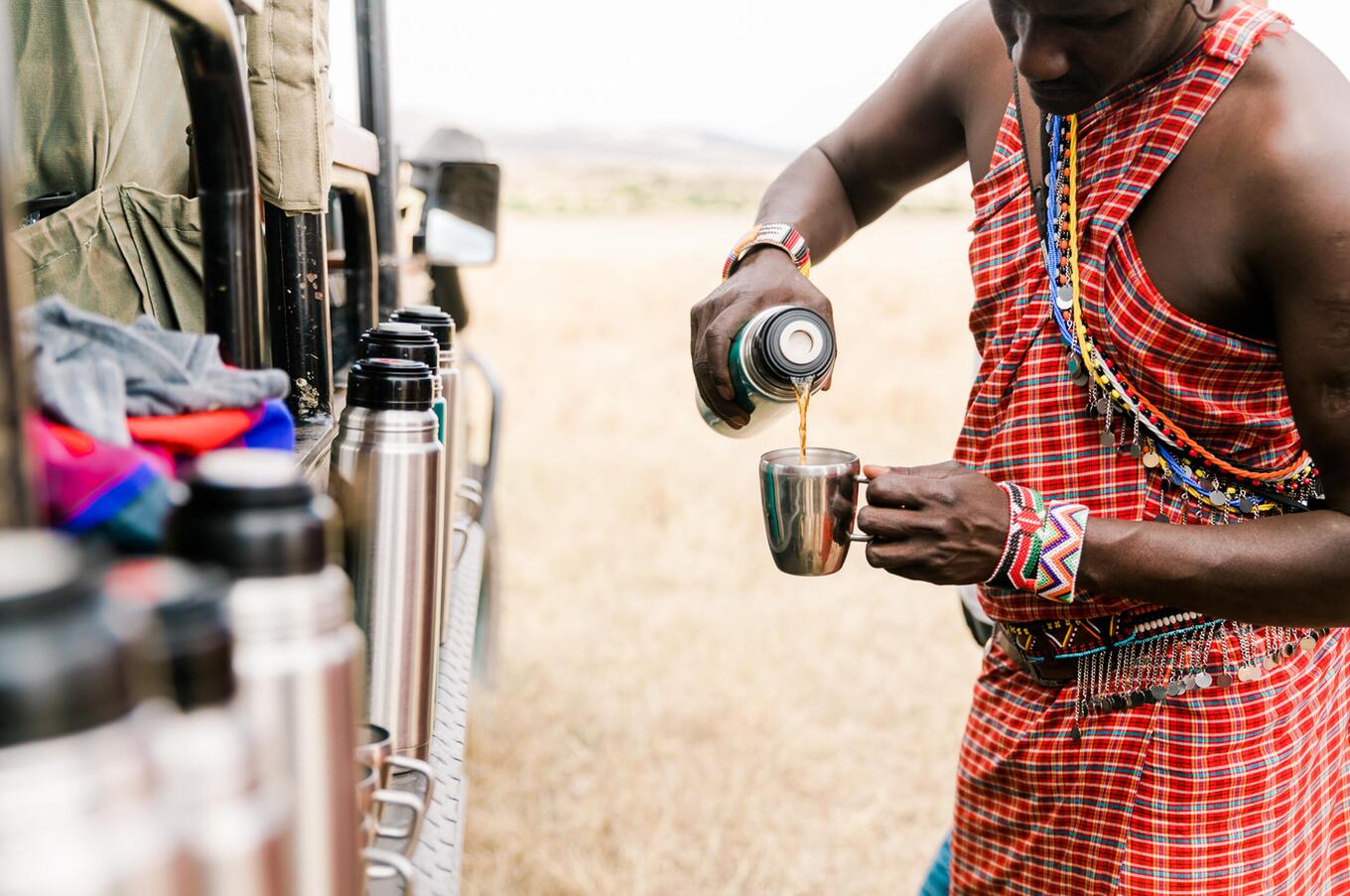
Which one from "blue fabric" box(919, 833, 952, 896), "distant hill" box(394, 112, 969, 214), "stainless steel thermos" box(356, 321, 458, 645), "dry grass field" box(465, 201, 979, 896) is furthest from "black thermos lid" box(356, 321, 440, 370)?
"distant hill" box(394, 112, 969, 214)

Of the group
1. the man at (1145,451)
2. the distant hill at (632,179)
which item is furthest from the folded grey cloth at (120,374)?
the distant hill at (632,179)

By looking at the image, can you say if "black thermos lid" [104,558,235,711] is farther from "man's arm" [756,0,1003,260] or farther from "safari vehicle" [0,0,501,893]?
"man's arm" [756,0,1003,260]

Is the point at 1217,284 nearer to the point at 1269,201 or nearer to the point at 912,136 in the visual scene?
the point at 1269,201

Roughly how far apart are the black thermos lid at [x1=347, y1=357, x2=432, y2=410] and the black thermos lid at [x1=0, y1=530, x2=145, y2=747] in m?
0.71

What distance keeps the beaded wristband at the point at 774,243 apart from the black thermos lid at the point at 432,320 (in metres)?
0.57

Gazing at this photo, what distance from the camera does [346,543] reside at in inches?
45.9

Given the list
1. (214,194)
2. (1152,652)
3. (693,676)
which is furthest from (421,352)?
(693,676)

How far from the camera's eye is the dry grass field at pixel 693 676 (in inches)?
132

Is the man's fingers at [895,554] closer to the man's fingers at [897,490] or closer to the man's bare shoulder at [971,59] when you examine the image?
the man's fingers at [897,490]

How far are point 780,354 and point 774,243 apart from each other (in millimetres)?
370

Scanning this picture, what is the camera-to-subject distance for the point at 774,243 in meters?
1.99

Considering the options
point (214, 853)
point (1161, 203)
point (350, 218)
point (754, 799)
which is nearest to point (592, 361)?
point (754, 799)

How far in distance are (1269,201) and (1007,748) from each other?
913 millimetres

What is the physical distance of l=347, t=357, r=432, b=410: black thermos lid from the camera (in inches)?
44.9
